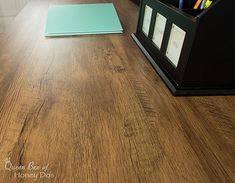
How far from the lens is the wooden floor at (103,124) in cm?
35

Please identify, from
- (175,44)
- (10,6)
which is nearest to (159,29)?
(175,44)

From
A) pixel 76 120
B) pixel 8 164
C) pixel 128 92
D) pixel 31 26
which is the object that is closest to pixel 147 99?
pixel 128 92

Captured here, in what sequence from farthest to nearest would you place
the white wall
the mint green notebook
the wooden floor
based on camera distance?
the white wall < the mint green notebook < the wooden floor

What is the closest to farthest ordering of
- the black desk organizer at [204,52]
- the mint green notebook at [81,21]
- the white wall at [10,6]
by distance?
1. the black desk organizer at [204,52]
2. the mint green notebook at [81,21]
3. the white wall at [10,6]

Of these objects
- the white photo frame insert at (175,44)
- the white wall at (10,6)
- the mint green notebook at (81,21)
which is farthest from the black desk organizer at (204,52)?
the white wall at (10,6)

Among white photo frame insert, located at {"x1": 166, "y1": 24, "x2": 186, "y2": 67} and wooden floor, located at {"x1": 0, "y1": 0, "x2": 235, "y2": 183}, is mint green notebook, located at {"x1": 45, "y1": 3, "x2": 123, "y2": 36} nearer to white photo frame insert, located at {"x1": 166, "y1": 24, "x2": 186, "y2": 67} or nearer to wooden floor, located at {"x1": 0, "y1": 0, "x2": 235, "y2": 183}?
wooden floor, located at {"x1": 0, "y1": 0, "x2": 235, "y2": 183}

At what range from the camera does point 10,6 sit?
Answer: 192 cm

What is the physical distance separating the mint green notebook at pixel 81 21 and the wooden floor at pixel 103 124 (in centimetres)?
17

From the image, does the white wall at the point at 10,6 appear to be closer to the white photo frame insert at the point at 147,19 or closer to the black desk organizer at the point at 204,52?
the white photo frame insert at the point at 147,19

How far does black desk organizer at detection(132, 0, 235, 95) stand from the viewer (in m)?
0.45

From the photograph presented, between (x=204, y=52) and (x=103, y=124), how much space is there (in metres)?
0.26

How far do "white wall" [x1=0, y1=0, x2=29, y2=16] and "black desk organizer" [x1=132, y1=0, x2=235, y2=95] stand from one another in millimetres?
1719

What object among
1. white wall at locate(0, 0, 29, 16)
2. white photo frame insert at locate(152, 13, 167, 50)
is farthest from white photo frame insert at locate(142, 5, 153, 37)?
white wall at locate(0, 0, 29, 16)

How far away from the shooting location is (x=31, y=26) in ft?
2.90
